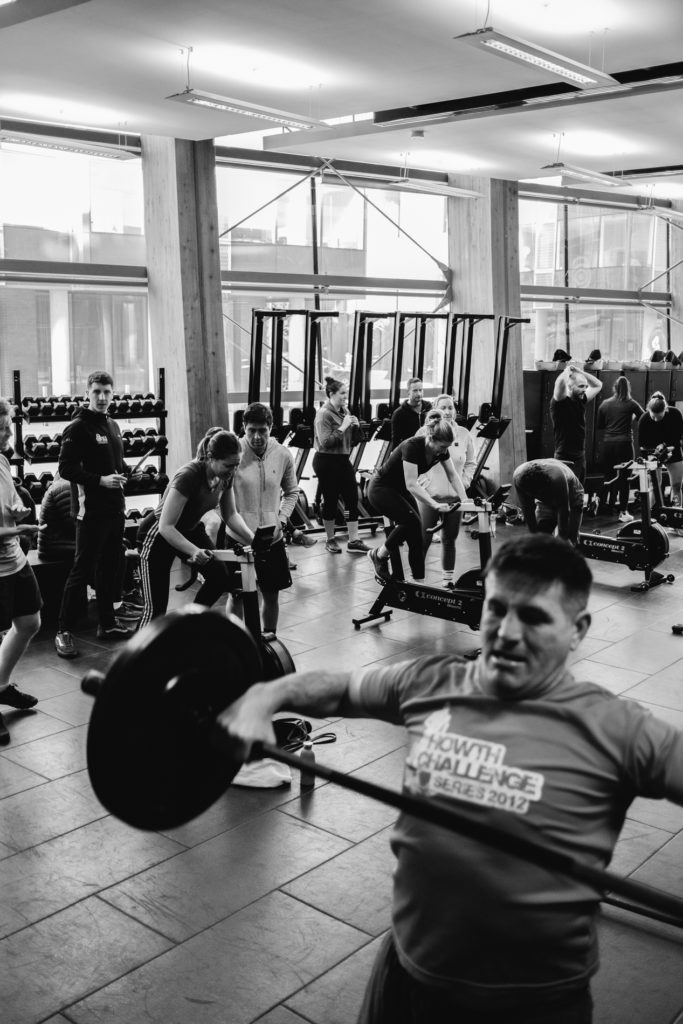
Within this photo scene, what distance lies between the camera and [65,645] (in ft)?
17.7

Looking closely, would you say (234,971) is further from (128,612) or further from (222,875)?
(128,612)

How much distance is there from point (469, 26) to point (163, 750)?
4.71 meters

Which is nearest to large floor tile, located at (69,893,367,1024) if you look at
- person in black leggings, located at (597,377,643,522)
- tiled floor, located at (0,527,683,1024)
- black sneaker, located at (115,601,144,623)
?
tiled floor, located at (0,527,683,1024)

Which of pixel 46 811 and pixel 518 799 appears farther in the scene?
pixel 46 811

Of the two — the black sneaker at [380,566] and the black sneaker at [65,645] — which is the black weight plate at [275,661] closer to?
the black sneaker at [65,645]

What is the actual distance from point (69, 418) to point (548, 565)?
612 cm

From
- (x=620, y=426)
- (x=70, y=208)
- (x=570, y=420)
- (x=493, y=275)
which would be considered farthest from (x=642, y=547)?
(x=70, y=208)

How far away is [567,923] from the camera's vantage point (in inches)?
54.2

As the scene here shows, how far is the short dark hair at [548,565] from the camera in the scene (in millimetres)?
1452

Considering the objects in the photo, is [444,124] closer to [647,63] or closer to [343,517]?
[647,63]

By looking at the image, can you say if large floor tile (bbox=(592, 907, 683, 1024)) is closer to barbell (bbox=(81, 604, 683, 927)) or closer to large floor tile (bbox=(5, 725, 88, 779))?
barbell (bbox=(81, 604, 683, 927))

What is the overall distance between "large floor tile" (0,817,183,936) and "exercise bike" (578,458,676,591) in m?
4.48

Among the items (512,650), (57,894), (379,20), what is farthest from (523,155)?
(512,650)

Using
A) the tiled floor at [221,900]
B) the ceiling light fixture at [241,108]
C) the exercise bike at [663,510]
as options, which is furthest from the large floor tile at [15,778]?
the exercise bike at [663,510]
